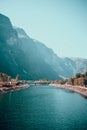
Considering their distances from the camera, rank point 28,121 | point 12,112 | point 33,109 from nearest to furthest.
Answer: point 28,121 → point 12,112 → point 33,109

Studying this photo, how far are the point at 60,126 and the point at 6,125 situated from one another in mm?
14428

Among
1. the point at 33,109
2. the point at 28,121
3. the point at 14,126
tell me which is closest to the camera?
the point at 14,126

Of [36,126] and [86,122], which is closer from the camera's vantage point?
[36,126]

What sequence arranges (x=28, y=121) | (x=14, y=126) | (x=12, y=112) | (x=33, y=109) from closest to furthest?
(x=14, y=126) < (x=28, y=121) < (x=12, y=112) < (x=33, y=109)

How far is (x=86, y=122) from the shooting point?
76.8m

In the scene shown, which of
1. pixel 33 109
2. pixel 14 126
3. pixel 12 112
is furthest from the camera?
pixel 33 109

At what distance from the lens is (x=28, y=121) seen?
76.2 meters

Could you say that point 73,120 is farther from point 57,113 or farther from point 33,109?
point 33,109

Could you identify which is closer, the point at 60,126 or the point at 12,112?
the point at 60,126

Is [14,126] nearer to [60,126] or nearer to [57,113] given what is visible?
[60,126]

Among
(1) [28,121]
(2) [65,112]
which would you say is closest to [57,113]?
(2) [65,112]

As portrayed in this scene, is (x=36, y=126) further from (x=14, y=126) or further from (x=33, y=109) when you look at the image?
(x=33, y=109)

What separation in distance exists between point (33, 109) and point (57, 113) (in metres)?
11.6

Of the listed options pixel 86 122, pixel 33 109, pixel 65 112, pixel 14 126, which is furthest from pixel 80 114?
pixel 14 126
